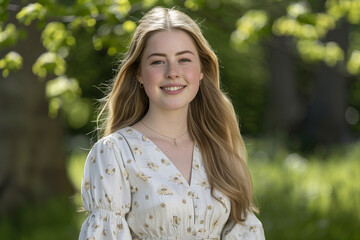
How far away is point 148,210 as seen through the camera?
2.93m

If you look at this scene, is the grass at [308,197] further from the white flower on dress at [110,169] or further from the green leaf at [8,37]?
the white flower on dress at [110,169]

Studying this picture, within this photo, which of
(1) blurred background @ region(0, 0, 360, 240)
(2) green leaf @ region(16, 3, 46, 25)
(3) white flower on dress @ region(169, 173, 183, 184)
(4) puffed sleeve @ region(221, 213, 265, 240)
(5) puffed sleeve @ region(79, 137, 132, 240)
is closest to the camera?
(5) puffed sleeve @ region(79, 137, 132, 240)

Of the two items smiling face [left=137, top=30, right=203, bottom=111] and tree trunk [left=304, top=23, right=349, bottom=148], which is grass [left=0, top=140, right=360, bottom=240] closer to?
smiling face [left=137, top=30, right=203, bottom=111]

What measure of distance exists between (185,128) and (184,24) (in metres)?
0.49

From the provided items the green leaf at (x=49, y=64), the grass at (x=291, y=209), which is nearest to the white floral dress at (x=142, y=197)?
the green leaf at (x=49, y=64)

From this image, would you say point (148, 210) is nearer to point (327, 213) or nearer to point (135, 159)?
point (135, 159)

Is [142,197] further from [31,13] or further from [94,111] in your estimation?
[94,111]

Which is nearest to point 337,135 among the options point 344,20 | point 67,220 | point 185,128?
point 344,20

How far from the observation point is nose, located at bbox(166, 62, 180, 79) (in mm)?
3033

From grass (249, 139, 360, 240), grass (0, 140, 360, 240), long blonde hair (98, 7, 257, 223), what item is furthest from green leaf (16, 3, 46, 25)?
grass (0, 140, 360, 240)

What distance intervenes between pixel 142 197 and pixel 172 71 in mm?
563

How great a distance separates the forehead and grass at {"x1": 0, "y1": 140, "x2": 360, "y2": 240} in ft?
11.6

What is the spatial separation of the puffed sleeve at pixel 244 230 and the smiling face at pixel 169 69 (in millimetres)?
594

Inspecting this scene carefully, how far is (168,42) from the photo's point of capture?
10.1 feet
